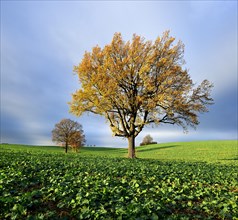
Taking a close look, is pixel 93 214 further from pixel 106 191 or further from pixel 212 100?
pixel 212 100

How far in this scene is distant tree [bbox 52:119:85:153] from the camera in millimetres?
58125

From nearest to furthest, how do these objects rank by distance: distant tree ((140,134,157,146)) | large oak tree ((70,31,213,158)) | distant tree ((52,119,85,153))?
large oak tree ((70,31,213,158)) < distant tree ((52,119,85,153)) < distant tree ((140,134,157,146))

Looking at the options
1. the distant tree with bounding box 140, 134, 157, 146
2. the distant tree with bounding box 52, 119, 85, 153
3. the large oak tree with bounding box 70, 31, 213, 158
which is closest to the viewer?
the large oak tree with bounding box 70, 31, 213, 158

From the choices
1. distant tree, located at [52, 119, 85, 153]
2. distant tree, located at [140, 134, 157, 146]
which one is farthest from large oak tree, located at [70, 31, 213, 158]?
distant tree, located at [140, 134, 157, 146]

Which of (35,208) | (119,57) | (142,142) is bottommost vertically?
(35,208)

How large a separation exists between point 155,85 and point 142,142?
82.7m

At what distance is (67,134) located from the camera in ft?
193

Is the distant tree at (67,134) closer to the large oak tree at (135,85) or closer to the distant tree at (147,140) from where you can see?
the large oak tree at (135,85)

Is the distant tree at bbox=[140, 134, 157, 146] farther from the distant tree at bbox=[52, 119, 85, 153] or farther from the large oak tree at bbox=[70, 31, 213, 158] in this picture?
the large oak tree at bbox=[70, 31, 213, 158]

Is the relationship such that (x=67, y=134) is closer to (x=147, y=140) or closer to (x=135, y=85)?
(x=135, y=85)

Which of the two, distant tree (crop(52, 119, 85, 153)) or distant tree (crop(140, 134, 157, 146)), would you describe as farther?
distant tree (crop(140, 134, 157, 146))

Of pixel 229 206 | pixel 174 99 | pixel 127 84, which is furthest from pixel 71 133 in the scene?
pixel 229 206

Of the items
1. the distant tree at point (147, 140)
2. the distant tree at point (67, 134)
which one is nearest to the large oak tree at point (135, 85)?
the distant tree at point (67, 134)

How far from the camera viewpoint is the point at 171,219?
22.5ft
